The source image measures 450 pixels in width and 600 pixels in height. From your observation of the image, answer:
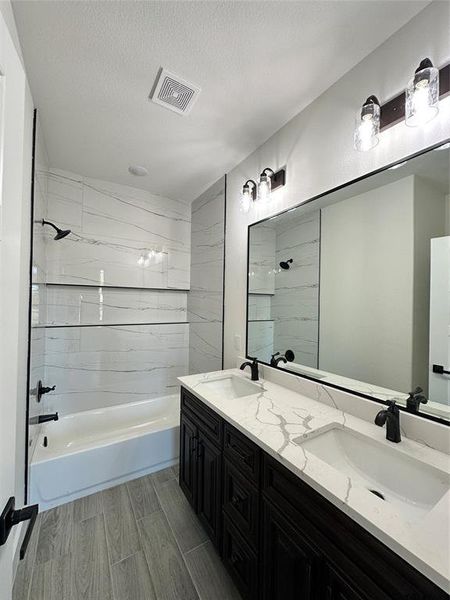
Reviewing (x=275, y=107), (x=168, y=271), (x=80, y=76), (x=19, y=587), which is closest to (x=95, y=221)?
(x=168, y=271)

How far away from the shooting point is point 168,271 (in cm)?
283

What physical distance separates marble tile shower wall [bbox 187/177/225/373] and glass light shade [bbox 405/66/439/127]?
154cm

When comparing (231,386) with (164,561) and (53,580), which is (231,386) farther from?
(53,580)

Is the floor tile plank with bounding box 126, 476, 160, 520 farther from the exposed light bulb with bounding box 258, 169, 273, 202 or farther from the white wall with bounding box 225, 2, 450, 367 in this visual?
the exposed light bulb with bounding box 258, 169, 273, 202

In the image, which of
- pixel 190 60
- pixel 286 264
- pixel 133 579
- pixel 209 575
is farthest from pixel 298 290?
pixel 133 579

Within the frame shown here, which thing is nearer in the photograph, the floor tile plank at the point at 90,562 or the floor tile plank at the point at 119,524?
the floor tile plank at the point at 90,562

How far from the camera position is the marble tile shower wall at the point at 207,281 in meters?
2.37

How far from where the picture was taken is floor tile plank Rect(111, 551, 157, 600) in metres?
1.18

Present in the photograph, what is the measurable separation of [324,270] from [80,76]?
67.7 inches

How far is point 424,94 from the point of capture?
0.94 meters

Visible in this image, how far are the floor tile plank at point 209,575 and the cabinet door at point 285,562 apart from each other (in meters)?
0.39

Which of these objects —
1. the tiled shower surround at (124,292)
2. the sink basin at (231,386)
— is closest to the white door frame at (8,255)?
the sink basin at (231,386)

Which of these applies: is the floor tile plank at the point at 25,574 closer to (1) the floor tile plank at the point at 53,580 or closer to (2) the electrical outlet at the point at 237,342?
(1) the floor tile plank at the point at 53,580

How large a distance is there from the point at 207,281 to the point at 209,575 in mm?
2074
